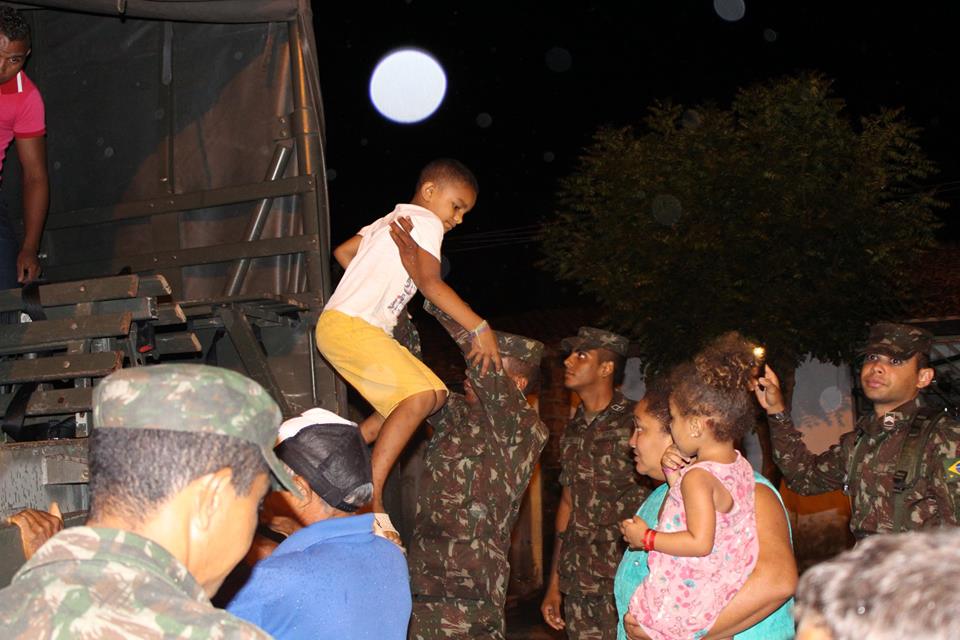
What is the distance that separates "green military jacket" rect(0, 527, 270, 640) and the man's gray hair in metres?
0.91

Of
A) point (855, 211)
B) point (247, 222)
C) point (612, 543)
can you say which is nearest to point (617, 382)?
point (612, 543)

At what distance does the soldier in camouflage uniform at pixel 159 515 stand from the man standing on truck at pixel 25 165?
357 centimetres

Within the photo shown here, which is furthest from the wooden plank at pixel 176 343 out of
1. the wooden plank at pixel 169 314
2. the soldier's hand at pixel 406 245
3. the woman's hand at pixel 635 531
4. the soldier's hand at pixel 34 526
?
the woman's hand at pixel 635 531

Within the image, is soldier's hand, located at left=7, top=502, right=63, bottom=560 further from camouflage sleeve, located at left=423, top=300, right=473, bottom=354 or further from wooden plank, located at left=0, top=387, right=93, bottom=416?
camouflage sleeve, located at left=423, top=300, right=473, bottom=354

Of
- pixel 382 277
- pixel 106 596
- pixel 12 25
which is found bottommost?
pixel 106 596

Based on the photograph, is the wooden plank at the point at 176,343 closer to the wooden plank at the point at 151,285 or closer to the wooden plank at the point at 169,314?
the wooden plank at the point at 169,314

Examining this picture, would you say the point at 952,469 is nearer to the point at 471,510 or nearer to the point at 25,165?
the point at 471,510

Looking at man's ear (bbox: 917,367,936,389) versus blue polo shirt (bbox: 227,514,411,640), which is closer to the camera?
blue polo shirt (bbox: 227,514,411,640)

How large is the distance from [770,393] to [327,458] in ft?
8.13

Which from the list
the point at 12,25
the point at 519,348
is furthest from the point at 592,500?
the point at 12,25

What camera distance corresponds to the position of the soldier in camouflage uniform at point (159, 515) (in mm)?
1572

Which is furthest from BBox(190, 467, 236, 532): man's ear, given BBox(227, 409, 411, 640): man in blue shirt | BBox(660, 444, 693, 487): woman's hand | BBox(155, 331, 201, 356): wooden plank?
BBox(155, 331, 201, 356): wooden plank

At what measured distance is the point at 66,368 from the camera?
3.79m

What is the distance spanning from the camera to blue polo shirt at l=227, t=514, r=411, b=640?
2.53 metres
